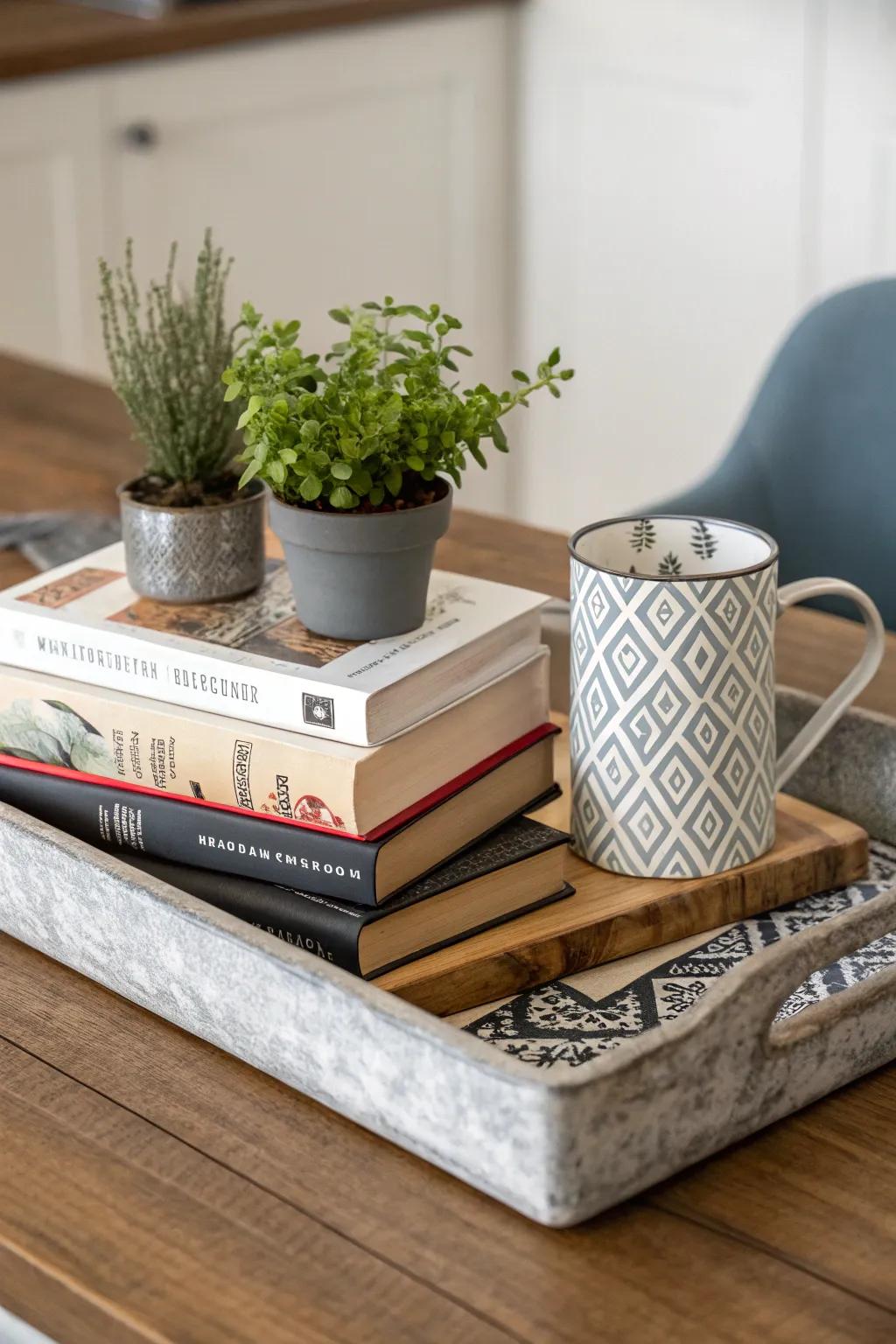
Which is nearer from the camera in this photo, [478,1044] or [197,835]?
[478,1044]

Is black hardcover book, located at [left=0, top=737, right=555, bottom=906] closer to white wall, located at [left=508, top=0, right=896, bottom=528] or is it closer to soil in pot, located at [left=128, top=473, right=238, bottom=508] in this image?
soil in pot, located at [left=128, top=473, right=238, bottom=508]

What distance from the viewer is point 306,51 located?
294cm

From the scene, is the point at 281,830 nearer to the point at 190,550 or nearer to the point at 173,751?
the point at 173,751

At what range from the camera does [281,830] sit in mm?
714

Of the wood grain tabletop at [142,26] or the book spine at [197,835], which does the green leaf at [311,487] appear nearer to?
the book spine at [197,835]

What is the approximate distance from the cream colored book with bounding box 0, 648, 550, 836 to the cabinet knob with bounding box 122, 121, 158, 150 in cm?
218

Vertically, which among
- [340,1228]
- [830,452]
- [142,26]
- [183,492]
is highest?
[142,26]

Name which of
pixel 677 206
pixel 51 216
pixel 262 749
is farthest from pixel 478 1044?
pixel 677 206

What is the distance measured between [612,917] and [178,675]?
0.77ft

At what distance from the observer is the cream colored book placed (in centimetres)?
70

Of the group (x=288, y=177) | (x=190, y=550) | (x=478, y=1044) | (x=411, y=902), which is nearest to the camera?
(x=478, y=1044)

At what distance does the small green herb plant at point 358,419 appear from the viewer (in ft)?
2.32

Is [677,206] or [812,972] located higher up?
[677,206]

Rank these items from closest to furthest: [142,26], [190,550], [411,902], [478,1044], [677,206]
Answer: [478,1044] < [411,902] < [190,550] < [142,26] < [677,206]
